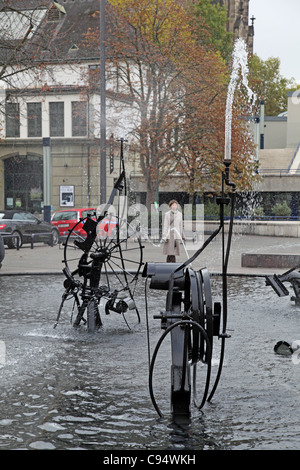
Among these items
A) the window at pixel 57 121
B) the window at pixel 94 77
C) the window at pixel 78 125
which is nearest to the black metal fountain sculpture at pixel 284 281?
the window at pixel 94 77

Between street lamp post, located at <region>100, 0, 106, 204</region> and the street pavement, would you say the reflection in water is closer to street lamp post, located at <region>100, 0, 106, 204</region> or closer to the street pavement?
the street pavement

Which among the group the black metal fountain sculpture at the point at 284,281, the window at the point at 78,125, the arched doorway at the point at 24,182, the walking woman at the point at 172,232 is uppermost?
the window at the point at 78,125

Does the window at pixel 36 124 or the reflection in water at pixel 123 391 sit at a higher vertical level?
the window at pixel 36 124

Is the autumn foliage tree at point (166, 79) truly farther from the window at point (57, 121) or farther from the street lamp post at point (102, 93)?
the window at point (57, 121)

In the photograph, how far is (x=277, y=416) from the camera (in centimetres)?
544

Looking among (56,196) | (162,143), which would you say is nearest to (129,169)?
(56,196)

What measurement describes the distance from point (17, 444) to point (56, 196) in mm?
42102

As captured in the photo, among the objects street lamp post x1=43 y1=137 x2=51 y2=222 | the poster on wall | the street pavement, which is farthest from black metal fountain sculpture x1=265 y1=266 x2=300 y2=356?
the poster on wall

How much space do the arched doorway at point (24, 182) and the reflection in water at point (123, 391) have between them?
3790cm

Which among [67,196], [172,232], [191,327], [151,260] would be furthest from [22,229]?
[191,327]

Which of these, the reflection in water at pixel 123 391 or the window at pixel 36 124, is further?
the window at pixel 36 124

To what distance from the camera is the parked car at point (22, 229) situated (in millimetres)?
26862

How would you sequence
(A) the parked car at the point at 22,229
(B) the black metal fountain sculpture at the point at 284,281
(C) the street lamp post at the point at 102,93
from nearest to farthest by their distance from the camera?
(B) the black metal fountain sculpture at the point at 284,281 < (C) the street lamp post at the point at 102,93 < (A) the parked car at the point at 22,229
